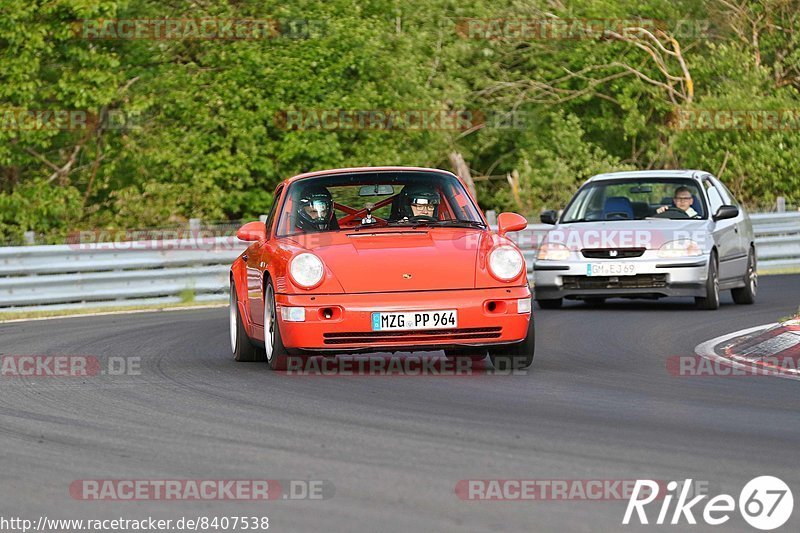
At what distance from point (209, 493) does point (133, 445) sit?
1.42 m

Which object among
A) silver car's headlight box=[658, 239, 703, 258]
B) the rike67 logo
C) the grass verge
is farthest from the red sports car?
the grass verge

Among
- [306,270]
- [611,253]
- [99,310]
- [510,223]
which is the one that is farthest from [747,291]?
[306,270]

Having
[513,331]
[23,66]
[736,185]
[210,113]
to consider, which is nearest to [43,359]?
[513,331]

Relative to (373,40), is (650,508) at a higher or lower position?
lower

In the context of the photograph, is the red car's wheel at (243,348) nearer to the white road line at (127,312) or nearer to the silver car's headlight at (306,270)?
the silver car's headlight at (306,270)

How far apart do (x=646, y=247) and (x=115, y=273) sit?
7421 mm

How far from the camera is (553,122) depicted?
43.1m

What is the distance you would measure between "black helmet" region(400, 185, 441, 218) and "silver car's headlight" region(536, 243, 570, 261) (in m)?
5.72

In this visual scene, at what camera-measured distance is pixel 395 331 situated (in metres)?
10.5

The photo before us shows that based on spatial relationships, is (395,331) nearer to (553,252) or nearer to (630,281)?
(630,281)

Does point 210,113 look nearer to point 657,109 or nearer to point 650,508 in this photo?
point 657,109

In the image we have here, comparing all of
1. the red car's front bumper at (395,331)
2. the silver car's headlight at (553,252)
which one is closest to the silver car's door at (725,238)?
the silver car's headlight at (553,252)

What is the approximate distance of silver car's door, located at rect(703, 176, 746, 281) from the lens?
1786cm

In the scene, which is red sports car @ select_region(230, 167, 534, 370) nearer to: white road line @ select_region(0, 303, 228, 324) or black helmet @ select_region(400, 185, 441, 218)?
black helmet @ select_region(400, 185, 441, 218)
